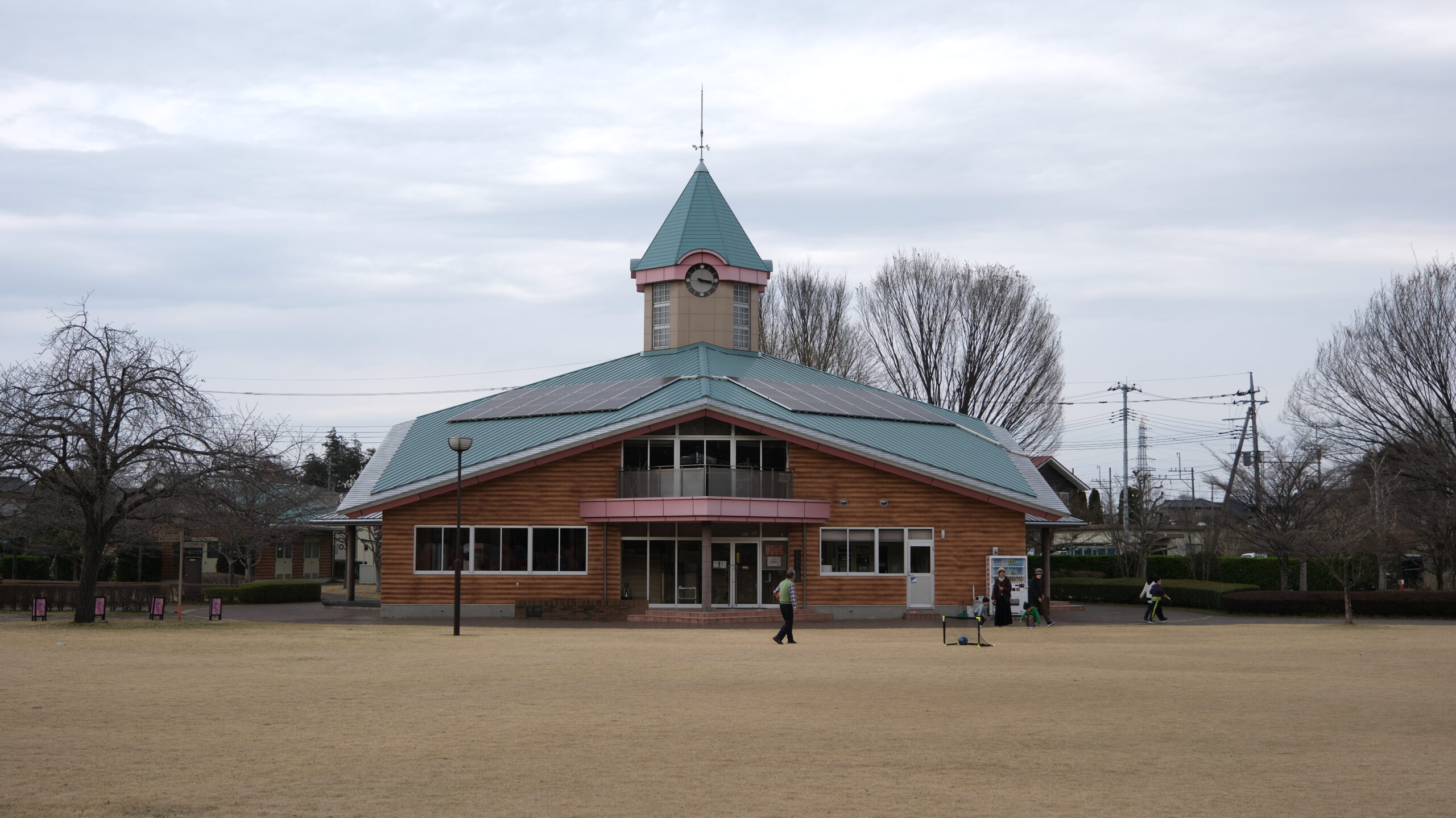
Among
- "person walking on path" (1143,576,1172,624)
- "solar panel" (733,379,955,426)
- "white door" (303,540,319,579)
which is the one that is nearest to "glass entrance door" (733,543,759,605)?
"solar panel" (733,379,955,426)

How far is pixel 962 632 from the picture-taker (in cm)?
2991

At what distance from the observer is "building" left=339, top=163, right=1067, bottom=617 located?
3609 cm

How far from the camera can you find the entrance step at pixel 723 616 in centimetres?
3394

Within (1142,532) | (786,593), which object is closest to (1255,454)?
(1142,532)

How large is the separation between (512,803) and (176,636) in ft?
59.3

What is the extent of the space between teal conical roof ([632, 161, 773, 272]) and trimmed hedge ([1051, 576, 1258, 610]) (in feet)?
56.0

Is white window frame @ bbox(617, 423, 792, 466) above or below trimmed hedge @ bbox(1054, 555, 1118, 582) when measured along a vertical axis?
above

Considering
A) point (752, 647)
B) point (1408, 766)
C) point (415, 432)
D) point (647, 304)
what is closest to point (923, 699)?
point (1408, 766)

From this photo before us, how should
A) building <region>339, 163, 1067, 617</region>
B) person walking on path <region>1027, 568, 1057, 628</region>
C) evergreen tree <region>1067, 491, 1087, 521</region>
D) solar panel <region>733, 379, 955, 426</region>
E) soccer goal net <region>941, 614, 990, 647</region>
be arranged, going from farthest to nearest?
evergreen tree <region>1067, 491, 1087, 521</region> < solar panel <region>733, 379, 955, 426</region> < building <region>339, 163, 1067, 617</region> < person walking on path <region>1027, 568, 1057, 628</region> < soccer goal net <region>941, 614, 990, 647</region>

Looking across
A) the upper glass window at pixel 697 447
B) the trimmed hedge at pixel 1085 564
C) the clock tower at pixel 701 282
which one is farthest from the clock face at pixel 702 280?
the trimmed hedge at pixel 1085 564

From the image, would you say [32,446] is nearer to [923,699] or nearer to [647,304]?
[923,699]

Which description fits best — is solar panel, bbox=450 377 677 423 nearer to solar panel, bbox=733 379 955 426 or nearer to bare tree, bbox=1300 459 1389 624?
solar panel, bbox=733 379 955 426

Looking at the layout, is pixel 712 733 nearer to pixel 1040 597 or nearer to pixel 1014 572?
pixel 1014 572

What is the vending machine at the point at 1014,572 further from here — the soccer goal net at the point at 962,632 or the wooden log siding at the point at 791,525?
the soccer goal net at the point at 962,632
